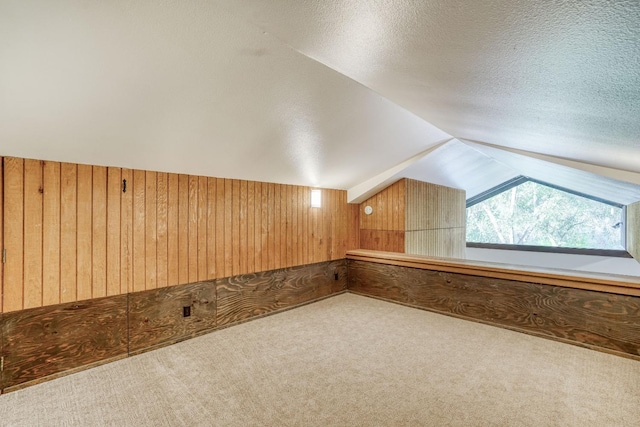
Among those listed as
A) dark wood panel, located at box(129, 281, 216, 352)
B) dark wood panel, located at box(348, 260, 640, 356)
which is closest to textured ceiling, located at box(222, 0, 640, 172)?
dark wood panel, located at box(348, 260, 640, 356)

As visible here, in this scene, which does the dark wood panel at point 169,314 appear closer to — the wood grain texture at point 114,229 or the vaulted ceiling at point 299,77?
the wood grain texture at point 114,229

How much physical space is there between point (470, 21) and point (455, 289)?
3.32 metres

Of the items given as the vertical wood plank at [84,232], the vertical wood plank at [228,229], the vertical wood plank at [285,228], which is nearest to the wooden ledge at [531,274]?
the vertical wood plank at [285,228]

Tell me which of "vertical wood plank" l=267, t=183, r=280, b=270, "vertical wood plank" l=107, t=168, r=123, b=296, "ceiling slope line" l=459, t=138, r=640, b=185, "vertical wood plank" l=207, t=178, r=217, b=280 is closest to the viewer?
"vertical wood plank" l=107, t=168, r=123, b=296

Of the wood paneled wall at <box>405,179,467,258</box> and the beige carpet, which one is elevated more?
the wood paneled wall at <box>405,179,467,258</box>

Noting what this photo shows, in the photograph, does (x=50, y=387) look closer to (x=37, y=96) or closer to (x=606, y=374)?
(x=37, y=96)

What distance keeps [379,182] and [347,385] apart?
3014 mm

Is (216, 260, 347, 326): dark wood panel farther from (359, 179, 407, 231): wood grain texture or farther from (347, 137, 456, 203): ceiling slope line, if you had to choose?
(347, 137, 456, 203): ceiling slope line

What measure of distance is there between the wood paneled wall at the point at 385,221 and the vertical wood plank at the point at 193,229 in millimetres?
2934

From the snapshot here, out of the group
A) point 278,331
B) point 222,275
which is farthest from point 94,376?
point 278,331

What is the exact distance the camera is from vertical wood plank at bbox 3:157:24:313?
203cm

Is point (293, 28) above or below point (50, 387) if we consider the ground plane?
above

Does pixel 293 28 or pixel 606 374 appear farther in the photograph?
pixel 606 374

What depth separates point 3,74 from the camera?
4.69 feet
